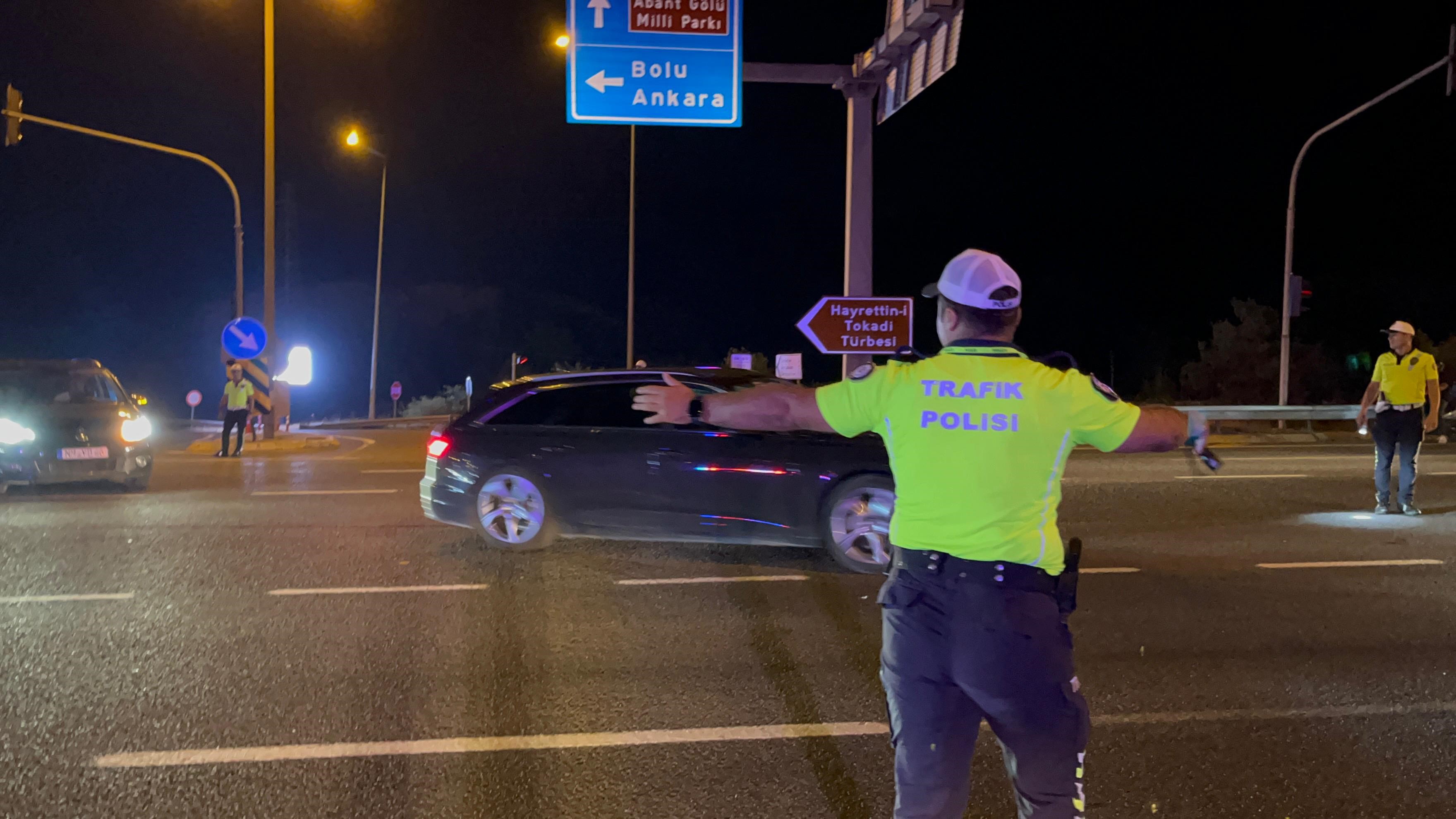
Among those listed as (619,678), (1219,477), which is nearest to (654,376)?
(619,678)

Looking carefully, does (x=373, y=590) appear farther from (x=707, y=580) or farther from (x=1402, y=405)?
(x=1402, y=405)

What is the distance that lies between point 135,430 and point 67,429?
2.27 feet

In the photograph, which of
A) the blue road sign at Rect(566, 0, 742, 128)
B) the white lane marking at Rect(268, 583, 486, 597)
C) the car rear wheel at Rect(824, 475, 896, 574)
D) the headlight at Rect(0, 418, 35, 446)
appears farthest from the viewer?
the blue road sign at Rect(566, 0, 742, 128)

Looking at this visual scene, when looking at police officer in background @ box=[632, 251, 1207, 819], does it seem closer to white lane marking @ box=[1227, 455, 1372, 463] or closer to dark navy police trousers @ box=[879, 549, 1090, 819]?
dark navy police trousers @ box=[879, 549, 1090, 819]

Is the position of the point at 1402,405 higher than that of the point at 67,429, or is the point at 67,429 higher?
the point at 1402,405

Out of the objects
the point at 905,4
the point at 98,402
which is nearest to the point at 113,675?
the point at 98,402

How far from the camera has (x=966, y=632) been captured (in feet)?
8.31

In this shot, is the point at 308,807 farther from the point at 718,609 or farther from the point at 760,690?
the point at 718,609

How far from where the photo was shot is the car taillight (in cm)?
879

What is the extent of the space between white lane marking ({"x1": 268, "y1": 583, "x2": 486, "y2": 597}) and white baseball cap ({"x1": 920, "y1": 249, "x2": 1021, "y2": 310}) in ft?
17.4

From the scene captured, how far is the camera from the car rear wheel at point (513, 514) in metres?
8.58

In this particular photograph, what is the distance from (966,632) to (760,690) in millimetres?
2728

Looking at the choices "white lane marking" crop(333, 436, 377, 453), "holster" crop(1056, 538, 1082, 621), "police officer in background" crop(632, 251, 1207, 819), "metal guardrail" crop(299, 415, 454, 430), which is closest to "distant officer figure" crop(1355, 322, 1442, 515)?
"holster" crop(1056, 538, 1082, 621)

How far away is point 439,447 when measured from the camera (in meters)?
8.83
